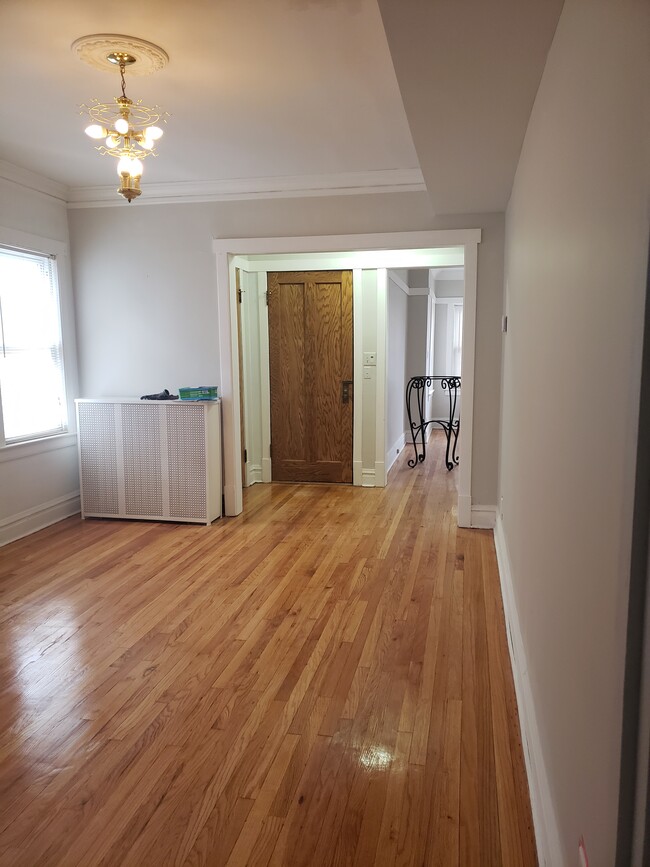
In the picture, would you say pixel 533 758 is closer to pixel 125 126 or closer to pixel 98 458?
pixel 125 126

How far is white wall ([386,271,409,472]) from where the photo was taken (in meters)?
6.85

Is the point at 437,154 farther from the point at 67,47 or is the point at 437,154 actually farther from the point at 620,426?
the point at 620,426

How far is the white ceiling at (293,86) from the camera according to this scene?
6.93 feet

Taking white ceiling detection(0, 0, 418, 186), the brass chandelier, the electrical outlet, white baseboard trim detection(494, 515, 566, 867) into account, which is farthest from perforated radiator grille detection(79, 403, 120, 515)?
the electrical outlet

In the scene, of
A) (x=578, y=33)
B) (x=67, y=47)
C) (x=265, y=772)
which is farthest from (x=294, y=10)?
(x=265, y=772)

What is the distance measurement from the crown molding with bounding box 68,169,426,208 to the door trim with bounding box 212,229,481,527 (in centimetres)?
33

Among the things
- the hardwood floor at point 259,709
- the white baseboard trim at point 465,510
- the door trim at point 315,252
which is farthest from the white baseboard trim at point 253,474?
the white baseboard trim at point 465,510

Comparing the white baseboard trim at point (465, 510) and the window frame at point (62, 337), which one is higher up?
the window frame at point (62, 337)

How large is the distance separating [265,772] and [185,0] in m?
2.72

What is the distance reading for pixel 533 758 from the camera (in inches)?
75.0

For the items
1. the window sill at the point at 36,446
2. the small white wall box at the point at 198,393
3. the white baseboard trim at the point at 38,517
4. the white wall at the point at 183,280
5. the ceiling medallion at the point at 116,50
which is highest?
the ceiling medallion at the point at 116,50

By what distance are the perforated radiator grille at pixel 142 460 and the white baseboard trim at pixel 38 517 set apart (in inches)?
22.1

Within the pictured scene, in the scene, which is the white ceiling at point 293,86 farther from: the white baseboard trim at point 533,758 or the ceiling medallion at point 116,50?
the white baseboard trim at point 533,758

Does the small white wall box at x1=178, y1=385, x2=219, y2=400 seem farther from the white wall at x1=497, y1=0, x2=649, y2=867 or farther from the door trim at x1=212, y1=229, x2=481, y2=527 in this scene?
the white wall at x1=497, y1=0, x2=649, y2=867
